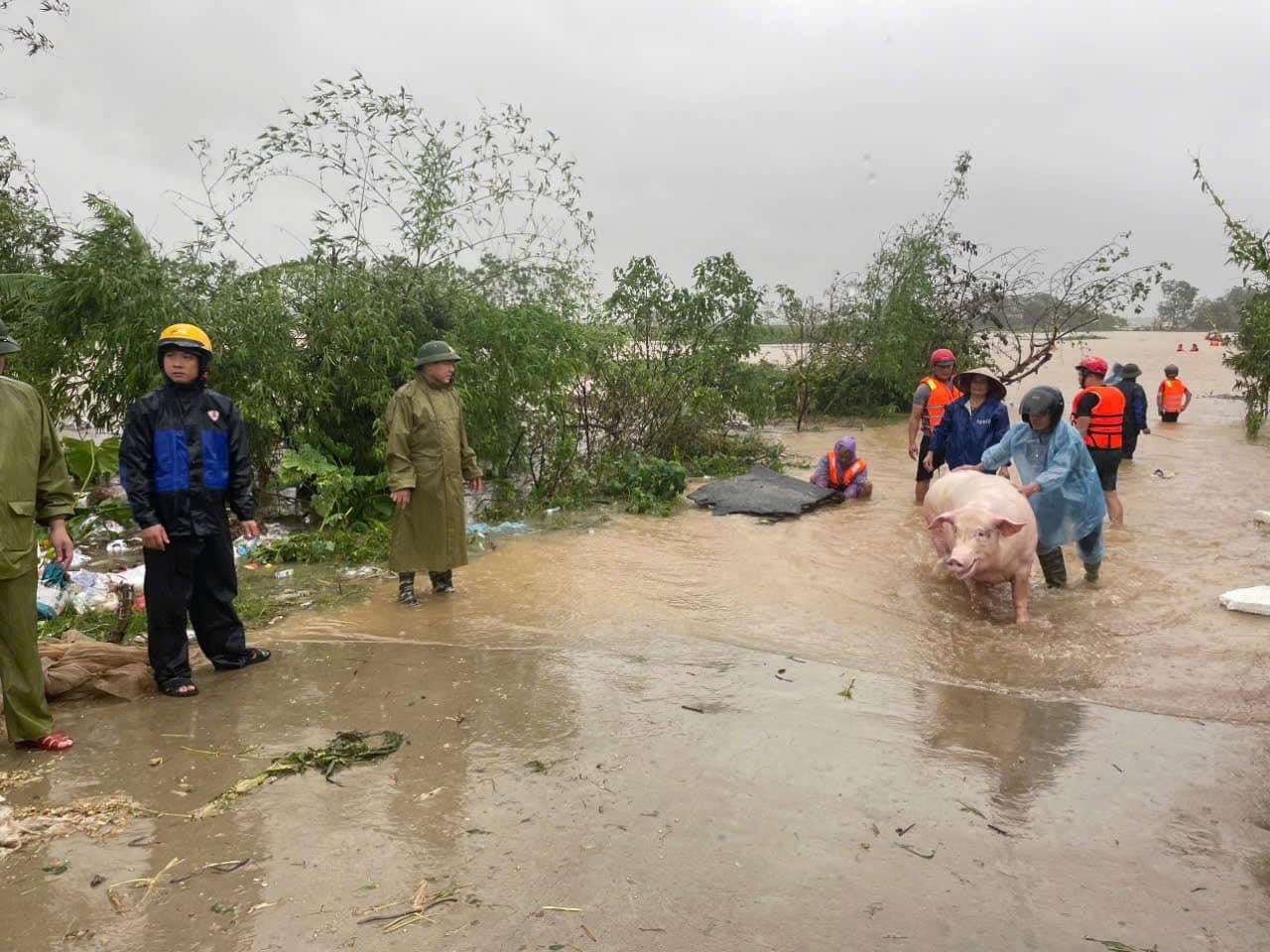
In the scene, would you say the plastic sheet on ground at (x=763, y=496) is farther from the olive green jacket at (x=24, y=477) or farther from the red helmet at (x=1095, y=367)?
the olive green jacket at (x=24, y=477)

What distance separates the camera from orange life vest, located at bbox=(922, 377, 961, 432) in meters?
9.23

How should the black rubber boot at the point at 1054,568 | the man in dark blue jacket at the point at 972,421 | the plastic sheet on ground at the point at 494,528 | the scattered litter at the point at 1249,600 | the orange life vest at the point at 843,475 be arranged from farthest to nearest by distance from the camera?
the orange life vest at the point at 843,475, the plastic sheet on ground at the point at 494,528, the man in dark blue jacket at the point at 972,421, the black rubber boot at the point at 1054,568, the scattered litter at the point at 1249,600

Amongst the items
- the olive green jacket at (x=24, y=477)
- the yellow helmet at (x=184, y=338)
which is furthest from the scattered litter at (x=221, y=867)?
the yellow helmet at (x=184, y=338)

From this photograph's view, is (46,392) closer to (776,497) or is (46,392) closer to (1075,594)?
(776,497)

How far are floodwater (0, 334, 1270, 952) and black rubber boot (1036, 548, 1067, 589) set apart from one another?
167mm

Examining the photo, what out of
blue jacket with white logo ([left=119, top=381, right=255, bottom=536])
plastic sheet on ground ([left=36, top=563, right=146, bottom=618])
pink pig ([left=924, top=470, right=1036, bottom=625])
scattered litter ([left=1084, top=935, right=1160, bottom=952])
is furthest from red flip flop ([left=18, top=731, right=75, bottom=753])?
pink pig ([left=924, top=470, right=1036, bottom=625])

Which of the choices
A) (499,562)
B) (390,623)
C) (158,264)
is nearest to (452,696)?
(390,623)

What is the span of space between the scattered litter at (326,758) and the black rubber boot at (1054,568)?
5071mm

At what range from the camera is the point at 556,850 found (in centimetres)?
318

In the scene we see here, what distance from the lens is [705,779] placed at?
3762 mm

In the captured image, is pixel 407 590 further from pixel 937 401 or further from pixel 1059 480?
pixel 937 401

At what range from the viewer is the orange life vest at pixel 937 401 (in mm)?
9227

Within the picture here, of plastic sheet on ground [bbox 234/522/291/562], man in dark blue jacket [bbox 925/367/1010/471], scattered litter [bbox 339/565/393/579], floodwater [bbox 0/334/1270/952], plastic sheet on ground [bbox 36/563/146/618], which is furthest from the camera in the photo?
man in dark blue jacket [bbox 925/367/1010/471]

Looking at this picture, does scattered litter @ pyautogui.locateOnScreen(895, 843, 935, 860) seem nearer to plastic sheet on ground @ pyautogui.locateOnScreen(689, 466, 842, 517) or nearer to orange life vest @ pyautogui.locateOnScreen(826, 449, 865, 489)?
plastic sheet on ground @ pyautogui.locateOnScreen(689, 466, 842, 517)
